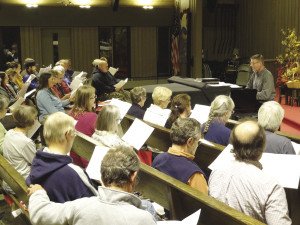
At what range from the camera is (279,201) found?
7.38 feet

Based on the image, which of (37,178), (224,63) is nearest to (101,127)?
(37,178)

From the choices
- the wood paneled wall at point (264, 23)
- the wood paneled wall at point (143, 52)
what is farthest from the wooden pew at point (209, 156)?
the wood paneled wall at point (264, 23)

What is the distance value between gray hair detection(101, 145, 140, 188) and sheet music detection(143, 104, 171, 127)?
2.76 meters

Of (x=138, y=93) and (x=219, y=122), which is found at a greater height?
(x=138, y=93)

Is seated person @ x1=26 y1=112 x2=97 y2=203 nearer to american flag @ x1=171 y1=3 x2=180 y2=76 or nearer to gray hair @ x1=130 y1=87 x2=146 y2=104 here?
gray hair @ x1=130 y1=87 x2=146 y2=104

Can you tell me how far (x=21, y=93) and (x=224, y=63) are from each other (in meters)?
8.53

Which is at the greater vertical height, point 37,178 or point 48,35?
point 48,35

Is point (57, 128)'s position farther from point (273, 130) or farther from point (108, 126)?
point (273, 130)

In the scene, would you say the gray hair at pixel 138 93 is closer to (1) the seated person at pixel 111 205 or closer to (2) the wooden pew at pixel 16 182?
(2) the wooden pew at pixel 16 182

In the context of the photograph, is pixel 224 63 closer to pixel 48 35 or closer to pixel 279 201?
pixel 48 35

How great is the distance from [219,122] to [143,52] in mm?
9861

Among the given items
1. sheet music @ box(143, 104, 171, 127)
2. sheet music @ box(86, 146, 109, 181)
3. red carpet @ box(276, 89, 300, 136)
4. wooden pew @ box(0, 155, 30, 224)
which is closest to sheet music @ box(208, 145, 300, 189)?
sheet music @ box(86, 146, 109, 181)

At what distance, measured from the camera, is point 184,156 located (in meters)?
2.84

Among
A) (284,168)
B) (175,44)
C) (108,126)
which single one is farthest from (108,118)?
(175,44)
